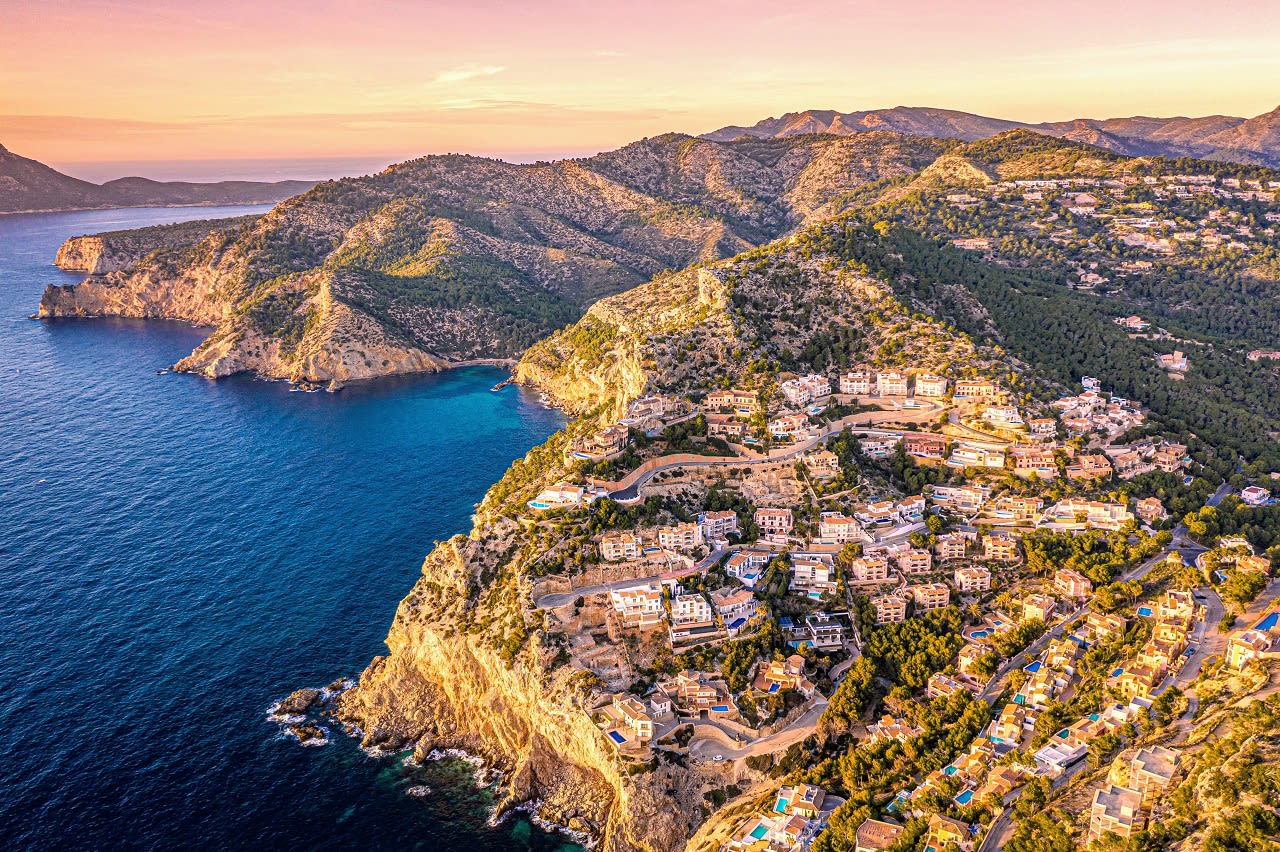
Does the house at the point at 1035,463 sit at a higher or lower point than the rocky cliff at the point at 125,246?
lower

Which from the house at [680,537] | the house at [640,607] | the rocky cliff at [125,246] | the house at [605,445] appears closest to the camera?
the house at [640,607]

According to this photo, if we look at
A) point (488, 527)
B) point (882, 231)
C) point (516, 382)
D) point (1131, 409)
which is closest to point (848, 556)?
point (488, 527)

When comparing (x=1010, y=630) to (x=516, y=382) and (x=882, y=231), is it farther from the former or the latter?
(x=516, y=382)

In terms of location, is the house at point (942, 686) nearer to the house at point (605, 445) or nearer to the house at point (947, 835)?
the house at point (947, 835)

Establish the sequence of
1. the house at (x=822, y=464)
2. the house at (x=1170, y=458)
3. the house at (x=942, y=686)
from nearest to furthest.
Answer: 1. the house at (x=942, y=686)
2. the house at (x=822, y=464)
3. the house at (x=1170, y=458)

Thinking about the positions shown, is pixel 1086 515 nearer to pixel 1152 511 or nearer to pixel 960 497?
pixel 1152 511

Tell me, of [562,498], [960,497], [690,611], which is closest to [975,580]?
[960,497]

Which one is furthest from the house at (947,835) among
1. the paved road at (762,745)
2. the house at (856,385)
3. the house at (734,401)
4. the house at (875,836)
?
the house at (856,385)
